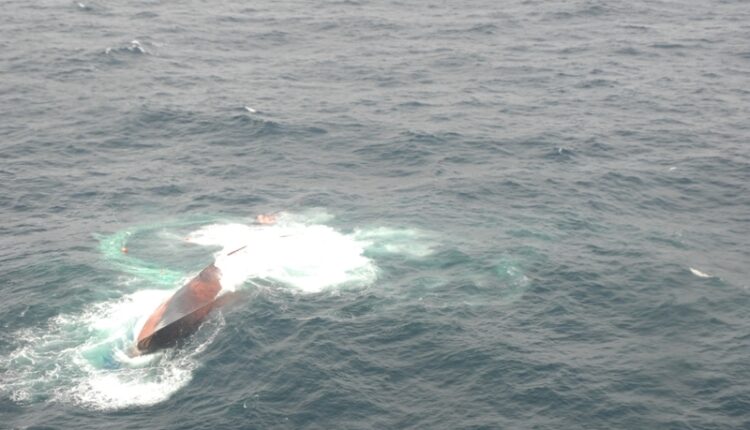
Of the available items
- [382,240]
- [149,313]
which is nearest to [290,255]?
[382,240]

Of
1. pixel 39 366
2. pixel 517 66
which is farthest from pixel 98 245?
pixel 517 66

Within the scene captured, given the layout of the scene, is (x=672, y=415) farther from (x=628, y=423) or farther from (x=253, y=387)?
(x=253, y=387)

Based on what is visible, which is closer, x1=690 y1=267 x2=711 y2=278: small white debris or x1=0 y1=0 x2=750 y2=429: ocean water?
x1=0 y1=0 x2=750 y2=429: ocean water

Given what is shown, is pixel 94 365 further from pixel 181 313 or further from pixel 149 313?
pixel 181 313

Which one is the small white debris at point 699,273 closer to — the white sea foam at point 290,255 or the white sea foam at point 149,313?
the white sea foam at point 149,313

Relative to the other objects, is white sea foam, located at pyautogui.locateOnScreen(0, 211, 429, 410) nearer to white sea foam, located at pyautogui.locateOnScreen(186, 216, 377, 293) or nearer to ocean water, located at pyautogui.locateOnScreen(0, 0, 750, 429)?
white sea foam, located at pyautogui.locateOnScreen(186, 216, 377, 293)

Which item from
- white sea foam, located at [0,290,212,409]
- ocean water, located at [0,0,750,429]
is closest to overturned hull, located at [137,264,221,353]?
ocean water, located at [0,0,750,429]
